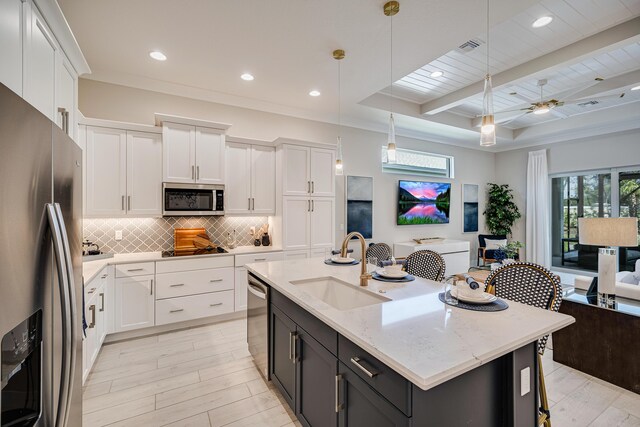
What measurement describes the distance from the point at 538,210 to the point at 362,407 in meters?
7.11

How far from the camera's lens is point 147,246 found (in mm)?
3758

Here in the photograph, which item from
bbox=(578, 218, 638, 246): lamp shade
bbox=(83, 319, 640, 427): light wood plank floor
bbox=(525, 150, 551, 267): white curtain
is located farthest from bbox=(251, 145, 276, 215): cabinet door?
bbox=(525, 150, 551, 267): white curtain

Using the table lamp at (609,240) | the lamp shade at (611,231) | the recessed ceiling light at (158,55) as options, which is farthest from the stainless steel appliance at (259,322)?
the lamp shade at (611,231)

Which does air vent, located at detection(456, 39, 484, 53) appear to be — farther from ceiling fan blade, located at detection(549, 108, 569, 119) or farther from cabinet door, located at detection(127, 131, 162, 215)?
cabinet door, located at detection(127, 131, 162, 215)

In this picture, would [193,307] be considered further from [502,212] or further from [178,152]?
[502,212]

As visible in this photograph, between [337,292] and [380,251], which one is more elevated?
[380,251]

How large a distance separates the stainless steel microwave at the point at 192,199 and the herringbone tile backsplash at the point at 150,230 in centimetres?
35

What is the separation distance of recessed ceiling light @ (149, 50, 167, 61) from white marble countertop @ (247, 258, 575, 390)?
2.87m

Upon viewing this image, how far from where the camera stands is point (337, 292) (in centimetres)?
224

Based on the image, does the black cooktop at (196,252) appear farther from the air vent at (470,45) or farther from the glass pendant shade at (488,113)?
the air vent at (470,45)

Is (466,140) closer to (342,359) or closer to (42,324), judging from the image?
(342,359)

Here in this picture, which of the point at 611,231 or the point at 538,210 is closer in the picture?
the point at 611,231

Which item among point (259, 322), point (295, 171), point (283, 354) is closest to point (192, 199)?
point (295, 171)

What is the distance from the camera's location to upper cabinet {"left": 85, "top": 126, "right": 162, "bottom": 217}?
3.24 m
